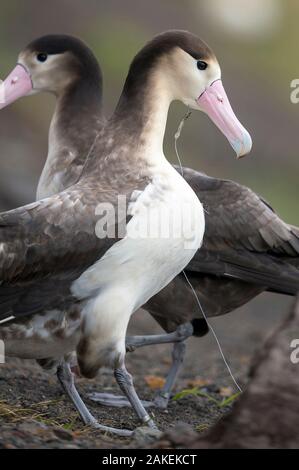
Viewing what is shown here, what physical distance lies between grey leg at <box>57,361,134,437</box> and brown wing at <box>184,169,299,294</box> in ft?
4.17

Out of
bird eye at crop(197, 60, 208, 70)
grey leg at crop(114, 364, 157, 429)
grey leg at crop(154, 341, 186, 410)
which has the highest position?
bird eye at crop(197, 60, 208, 70)

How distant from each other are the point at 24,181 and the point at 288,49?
44.8 feet

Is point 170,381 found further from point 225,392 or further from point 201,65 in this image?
point 201,65

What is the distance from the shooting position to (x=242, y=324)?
41.3 feet

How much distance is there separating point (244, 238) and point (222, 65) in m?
17.8

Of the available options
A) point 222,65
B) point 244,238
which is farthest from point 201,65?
point 222,65

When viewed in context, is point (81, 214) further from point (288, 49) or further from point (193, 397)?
point (288, 49)

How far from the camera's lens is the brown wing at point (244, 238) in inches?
287

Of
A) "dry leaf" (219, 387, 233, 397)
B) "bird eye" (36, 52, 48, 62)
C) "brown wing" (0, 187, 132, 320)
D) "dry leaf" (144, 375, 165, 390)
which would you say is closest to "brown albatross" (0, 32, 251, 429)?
"brown wing" (0, 187, 132, 320)

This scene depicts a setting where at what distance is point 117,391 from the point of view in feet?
25.4

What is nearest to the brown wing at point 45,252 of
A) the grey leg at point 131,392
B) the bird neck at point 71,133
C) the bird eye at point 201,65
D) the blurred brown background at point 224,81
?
the grey leg at point 131,392

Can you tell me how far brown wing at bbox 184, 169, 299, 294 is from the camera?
7301mm

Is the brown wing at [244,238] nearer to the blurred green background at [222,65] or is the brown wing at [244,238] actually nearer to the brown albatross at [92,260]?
the brown albatross at [92,260]

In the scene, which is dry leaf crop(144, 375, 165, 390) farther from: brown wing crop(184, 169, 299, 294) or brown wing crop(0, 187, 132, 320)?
brown wing crop(0, 187, 132, 320)
